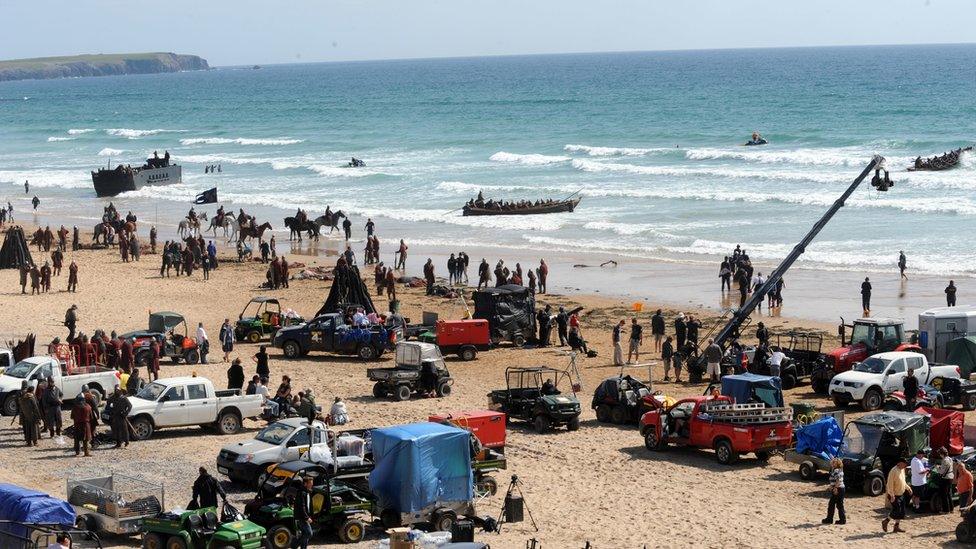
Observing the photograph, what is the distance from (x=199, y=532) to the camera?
16.0 metres

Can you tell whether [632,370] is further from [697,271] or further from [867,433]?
[697,271]

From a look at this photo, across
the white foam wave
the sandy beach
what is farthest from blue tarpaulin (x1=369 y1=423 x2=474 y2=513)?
the white foam wave

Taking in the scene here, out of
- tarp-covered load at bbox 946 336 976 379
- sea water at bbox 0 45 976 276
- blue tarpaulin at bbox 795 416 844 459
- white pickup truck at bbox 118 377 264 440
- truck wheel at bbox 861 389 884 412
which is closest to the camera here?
blue tarpaulin at bbox 795 416 844 459

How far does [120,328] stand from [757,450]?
1784 cm

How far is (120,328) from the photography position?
33.3 meters

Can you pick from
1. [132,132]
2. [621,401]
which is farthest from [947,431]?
[132,132]

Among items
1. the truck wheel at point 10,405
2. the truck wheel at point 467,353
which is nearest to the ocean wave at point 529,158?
the truck wheel at point 467,353

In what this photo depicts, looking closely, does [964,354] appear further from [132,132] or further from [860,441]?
[132,132]

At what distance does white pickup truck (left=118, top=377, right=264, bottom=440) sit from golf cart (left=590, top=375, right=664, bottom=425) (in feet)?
21.2

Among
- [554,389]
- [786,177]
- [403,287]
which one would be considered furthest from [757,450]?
[786,177]

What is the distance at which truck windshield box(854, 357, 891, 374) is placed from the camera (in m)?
26.4

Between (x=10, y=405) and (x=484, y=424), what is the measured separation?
30.4 feet

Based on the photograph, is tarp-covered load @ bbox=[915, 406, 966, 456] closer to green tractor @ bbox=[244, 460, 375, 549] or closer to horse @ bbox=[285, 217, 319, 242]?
green tractor @ bbox=[244, 460, 375, 549]

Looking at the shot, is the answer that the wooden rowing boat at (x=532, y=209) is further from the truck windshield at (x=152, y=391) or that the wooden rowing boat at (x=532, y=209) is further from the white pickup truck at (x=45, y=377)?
the truck windshield at (x=152, y=391)
